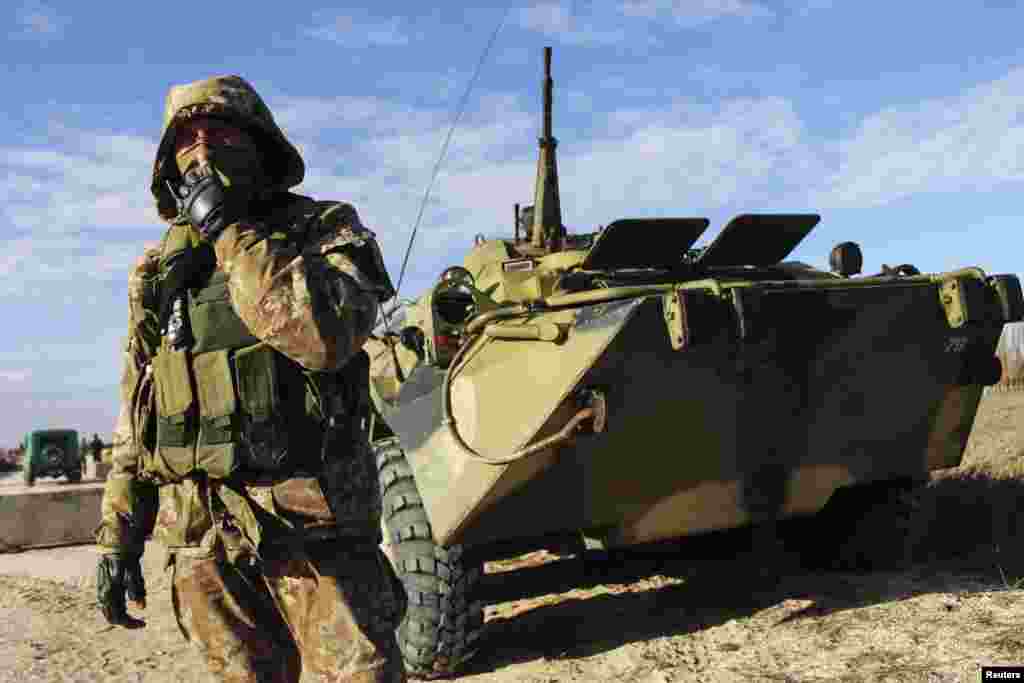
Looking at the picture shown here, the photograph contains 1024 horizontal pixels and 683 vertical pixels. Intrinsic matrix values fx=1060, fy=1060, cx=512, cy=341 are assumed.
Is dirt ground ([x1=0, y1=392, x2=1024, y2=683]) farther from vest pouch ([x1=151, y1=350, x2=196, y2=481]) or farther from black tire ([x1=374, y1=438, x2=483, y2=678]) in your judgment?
vest pouch ([x1=151, y1=350, x2=196, y2=481])

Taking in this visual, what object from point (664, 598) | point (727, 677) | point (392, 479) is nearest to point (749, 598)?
point (664, 598)

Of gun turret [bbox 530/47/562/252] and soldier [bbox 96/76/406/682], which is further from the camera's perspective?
gun turret [bbox 530/47/562/252]

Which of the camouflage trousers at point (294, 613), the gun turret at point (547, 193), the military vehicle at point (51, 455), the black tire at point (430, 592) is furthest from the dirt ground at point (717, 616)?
the military vehicle at point (51, 455)

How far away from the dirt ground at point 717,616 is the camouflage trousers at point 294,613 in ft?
7.08

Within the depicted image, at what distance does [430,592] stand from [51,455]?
11.2 m

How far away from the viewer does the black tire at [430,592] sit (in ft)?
14.4

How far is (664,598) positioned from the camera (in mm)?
5430

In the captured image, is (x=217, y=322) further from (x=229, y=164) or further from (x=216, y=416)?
(x=229, y=164)

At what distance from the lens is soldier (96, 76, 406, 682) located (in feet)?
7.01

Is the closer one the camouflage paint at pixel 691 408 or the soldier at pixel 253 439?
the soldier at pixel 253 439

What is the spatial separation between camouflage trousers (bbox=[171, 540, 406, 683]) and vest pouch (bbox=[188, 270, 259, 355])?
0.45 metres

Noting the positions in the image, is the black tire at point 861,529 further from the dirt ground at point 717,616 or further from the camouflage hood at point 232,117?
the camouflage hood at point 232,117

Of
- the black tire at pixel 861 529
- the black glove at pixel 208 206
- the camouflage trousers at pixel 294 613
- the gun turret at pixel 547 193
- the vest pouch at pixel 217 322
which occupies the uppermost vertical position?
the gun turret at pixel 547 193

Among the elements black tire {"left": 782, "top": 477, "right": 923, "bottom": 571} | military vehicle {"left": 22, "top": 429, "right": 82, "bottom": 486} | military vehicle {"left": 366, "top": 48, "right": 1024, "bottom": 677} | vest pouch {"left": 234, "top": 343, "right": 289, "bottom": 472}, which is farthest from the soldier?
military vehicle {"left": 22, "top": 429, "right": 82, "bottom": 486}
